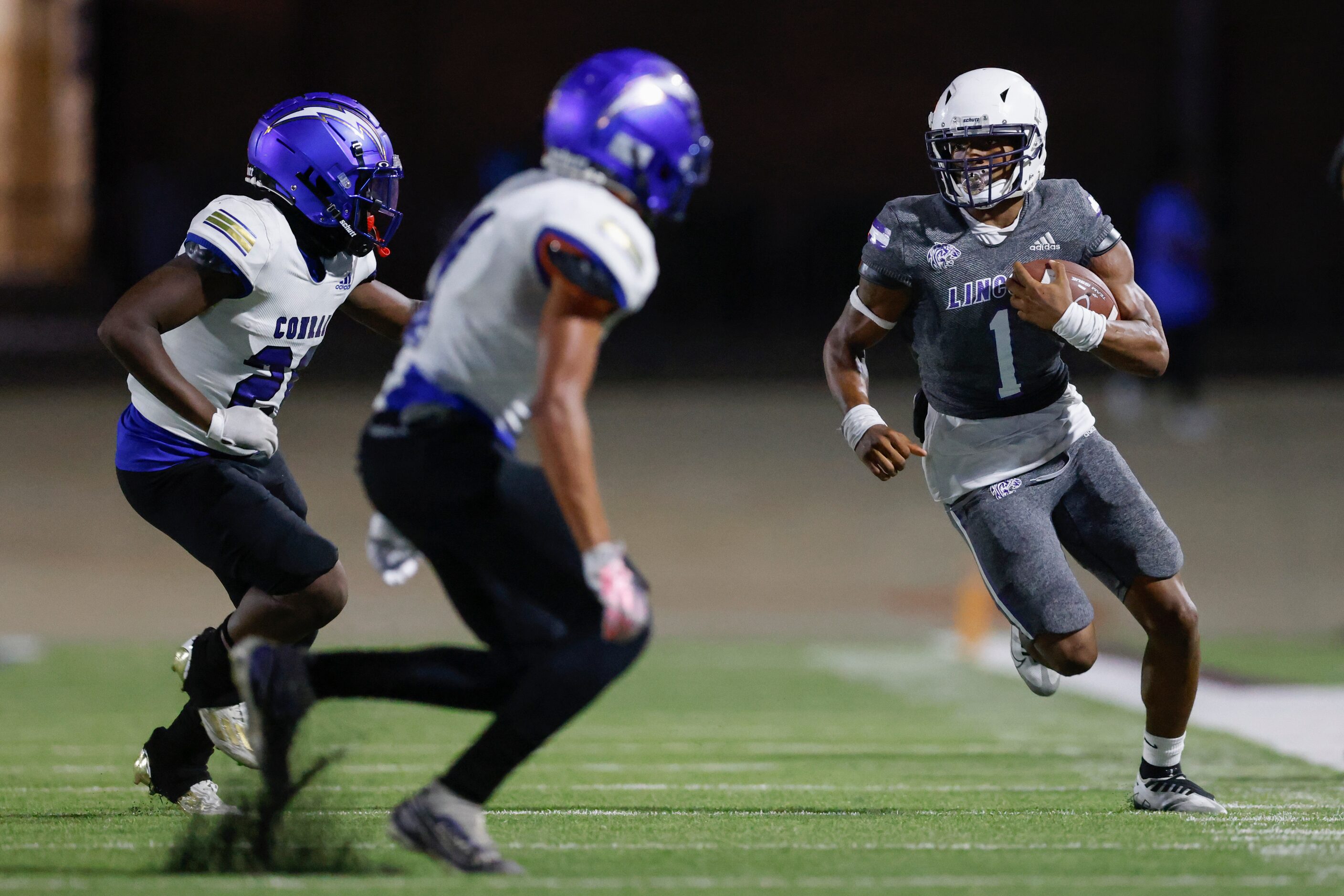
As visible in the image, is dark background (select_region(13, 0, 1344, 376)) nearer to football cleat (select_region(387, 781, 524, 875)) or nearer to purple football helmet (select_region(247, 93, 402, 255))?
purple football helmet (select_region(247, 93, 402, 255))

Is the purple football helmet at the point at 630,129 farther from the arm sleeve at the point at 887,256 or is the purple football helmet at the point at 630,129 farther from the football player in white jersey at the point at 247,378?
the arm sleeve at the point at 887,256

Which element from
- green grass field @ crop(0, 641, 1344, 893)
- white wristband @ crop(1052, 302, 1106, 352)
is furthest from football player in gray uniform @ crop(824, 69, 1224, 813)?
green grass field @ crop(0, 641, 1344, 893)

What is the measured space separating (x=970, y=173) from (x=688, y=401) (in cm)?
1072

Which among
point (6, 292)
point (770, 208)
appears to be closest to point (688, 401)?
point (770, 208)

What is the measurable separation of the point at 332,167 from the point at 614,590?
1.63 m

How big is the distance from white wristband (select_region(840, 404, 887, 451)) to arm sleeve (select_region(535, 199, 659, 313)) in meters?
1.28

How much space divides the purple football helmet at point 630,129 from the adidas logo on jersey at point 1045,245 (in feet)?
4.21

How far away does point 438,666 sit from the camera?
3.48 metres

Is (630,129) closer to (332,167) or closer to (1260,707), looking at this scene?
(332,167)

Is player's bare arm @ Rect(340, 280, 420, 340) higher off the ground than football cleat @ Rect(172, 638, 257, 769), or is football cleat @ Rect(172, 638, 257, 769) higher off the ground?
player's bare arm @ Rect(340, 280, 420, 340)

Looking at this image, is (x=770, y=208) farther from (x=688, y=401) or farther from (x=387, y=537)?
(x=387, y=537)

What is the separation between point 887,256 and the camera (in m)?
4.53

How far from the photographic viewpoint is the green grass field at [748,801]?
3.46 metres

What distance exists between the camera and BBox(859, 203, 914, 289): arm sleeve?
14.8 ft
